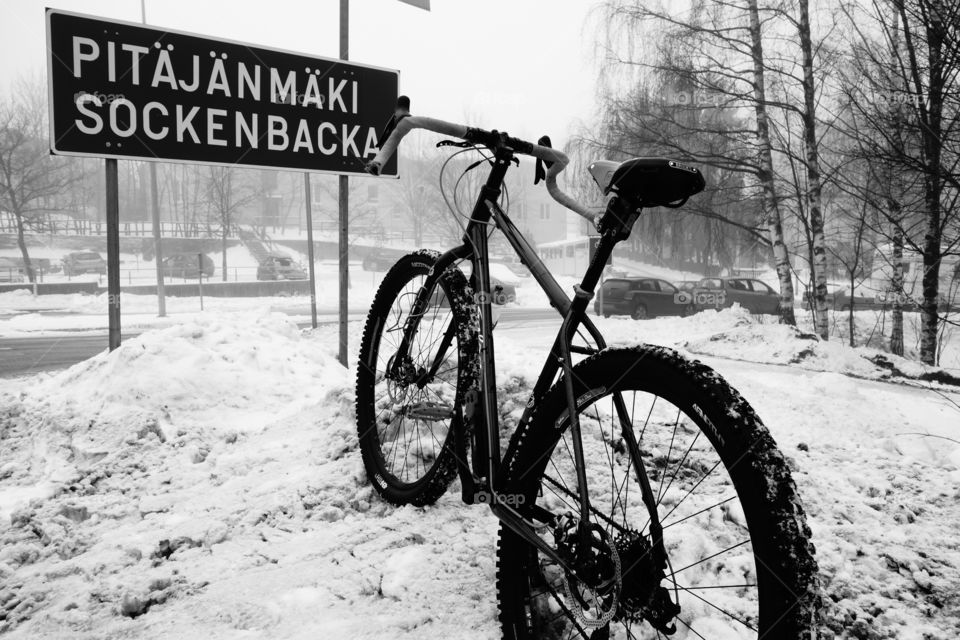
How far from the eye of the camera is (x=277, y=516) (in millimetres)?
2438

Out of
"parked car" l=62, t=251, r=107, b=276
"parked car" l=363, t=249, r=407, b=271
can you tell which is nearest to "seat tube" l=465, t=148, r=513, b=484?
"parked car" l=363, t=249, r=407, b=271

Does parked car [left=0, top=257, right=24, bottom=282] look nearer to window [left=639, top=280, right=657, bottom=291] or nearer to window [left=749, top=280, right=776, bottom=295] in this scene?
window [left=639, top=280, right=657, bottom=291]

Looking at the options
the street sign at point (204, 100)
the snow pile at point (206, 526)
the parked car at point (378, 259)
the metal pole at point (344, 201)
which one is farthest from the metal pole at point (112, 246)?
the parked car at point (378, 259)

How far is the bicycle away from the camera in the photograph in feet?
3.47

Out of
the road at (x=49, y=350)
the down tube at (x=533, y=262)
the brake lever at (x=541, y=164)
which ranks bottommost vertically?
the road at (x=49, y=350)

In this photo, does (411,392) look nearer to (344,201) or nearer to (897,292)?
(344,201)

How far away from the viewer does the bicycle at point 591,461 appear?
1.06 m

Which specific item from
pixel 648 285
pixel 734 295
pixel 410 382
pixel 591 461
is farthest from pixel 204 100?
pixel 734 295

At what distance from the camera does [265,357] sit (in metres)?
5.13

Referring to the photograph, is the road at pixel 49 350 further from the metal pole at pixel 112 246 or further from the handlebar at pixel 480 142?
the handlebar at pixel 480 142

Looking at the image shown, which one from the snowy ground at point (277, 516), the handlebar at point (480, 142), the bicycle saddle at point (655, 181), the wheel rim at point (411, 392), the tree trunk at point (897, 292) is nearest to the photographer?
the bicycle saddle at point (655, 181)

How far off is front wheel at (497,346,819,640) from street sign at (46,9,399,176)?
460 centimetres

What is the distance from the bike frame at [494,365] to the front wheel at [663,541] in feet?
0.06

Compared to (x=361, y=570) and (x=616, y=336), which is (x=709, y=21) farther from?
(x=361, y=570)
